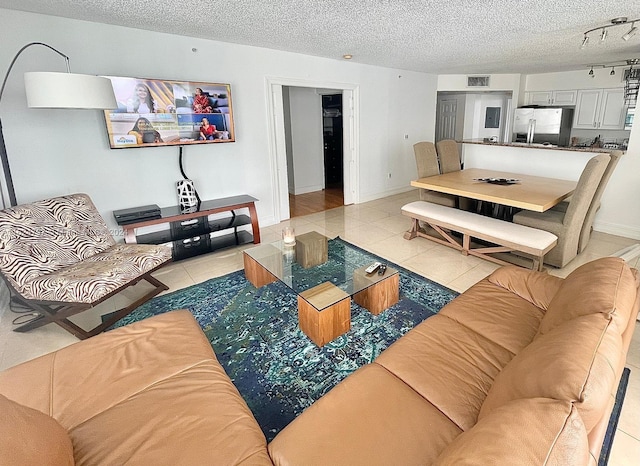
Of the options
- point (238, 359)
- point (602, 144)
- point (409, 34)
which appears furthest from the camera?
point (602, 144)

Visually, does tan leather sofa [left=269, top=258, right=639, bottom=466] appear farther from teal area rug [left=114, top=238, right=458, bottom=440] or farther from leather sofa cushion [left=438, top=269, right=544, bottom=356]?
teal area rug [left=114, top=238, right=458, bottom=440]

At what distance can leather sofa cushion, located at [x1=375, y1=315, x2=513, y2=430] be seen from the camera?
1291 millimetres

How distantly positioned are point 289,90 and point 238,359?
520cm

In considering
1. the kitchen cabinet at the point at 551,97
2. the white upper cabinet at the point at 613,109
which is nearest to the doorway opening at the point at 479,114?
the kitchen cabinet at the point at 551,97

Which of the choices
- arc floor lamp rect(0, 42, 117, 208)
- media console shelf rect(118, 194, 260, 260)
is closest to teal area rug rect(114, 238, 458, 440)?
media console shelf rect(118, 194, 260, 260)

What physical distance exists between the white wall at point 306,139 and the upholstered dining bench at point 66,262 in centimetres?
407

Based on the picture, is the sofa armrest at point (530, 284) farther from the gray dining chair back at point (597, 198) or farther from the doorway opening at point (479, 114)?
the doorway opening at point (479, 114)

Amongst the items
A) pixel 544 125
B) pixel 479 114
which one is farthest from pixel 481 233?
pixel 479 114

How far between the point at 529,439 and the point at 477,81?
24.4 feet

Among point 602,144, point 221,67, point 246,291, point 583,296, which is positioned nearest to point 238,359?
point 246,291

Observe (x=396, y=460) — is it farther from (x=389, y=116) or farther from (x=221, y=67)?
(x=389, y=116)

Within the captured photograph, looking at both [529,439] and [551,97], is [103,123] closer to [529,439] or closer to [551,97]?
[529,439]

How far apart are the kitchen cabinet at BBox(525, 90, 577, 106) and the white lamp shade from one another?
7948mm

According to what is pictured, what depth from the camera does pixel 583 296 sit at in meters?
1.37
